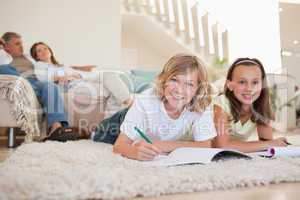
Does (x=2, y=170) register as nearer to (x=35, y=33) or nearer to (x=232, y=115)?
(x=232, y=115)

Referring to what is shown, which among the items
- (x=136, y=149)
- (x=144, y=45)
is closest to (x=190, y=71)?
(x=136, y=149)

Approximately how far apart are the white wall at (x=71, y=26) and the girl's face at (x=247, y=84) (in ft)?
6.52

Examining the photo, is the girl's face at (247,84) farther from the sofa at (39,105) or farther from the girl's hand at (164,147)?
the sofa at (39,105)

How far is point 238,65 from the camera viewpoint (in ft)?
3.74

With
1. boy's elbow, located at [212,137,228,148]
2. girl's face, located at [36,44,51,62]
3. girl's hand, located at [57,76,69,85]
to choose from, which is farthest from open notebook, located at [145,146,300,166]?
girl's face, located at [36,44,51,62]

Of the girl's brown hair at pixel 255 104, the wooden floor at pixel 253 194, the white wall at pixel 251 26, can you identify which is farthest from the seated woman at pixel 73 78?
the white wall at pixel 251 26

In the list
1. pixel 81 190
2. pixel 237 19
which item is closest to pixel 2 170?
pixel 81 190

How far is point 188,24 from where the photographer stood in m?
3.31

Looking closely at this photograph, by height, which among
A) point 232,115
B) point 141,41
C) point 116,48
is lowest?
point 232,115

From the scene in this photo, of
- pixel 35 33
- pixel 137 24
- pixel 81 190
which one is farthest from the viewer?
pixel 137 24

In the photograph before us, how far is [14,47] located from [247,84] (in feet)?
6.63

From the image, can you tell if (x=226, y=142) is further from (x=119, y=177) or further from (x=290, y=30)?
(x=290, y=30)

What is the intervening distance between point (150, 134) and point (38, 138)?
871 mm

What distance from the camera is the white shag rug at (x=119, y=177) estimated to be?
1.65ft
